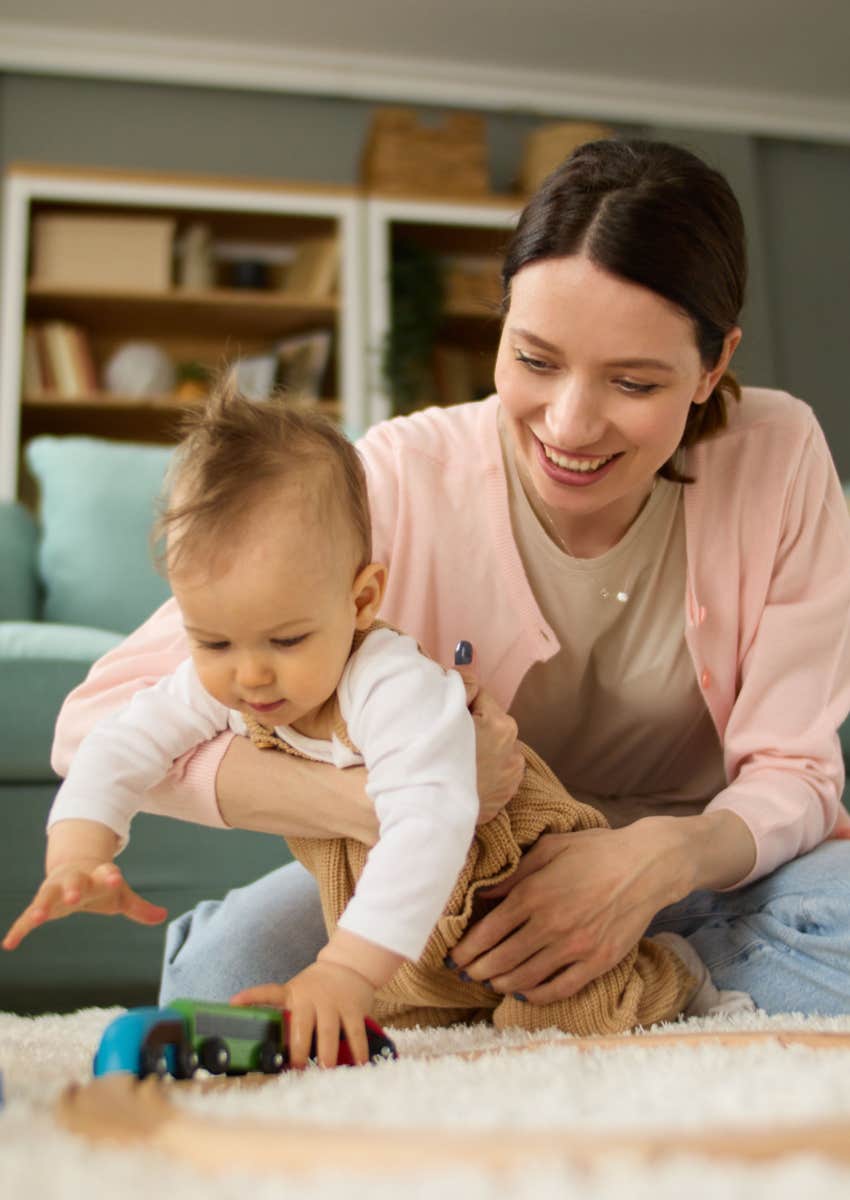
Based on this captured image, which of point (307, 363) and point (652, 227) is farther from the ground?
point (652, 227)

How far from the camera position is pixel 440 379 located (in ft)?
13.4

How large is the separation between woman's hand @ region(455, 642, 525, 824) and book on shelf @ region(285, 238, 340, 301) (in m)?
3.19

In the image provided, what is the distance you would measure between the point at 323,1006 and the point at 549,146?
3.86 m

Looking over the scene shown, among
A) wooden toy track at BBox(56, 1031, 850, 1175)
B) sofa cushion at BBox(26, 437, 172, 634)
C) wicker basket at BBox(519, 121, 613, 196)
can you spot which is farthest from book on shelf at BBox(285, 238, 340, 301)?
wooden toy track at BBox(56, 1031, 850, 1175)

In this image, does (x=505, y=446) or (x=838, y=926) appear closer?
(x=838, y=926)

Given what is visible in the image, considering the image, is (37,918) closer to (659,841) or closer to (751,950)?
(659,841)

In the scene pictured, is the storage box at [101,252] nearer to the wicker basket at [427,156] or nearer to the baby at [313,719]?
the wicker basket at [427,156]

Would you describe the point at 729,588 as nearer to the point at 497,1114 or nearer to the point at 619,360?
the point at 619,360

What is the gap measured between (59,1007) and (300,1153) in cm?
134

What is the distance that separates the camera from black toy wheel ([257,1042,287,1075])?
29.6 inches

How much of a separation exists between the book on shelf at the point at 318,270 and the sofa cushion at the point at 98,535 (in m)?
1.63

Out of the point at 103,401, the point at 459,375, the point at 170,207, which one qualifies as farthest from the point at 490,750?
the point at 170,207

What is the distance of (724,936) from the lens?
1.22 metres

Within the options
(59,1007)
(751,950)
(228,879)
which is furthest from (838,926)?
(59,1007)
